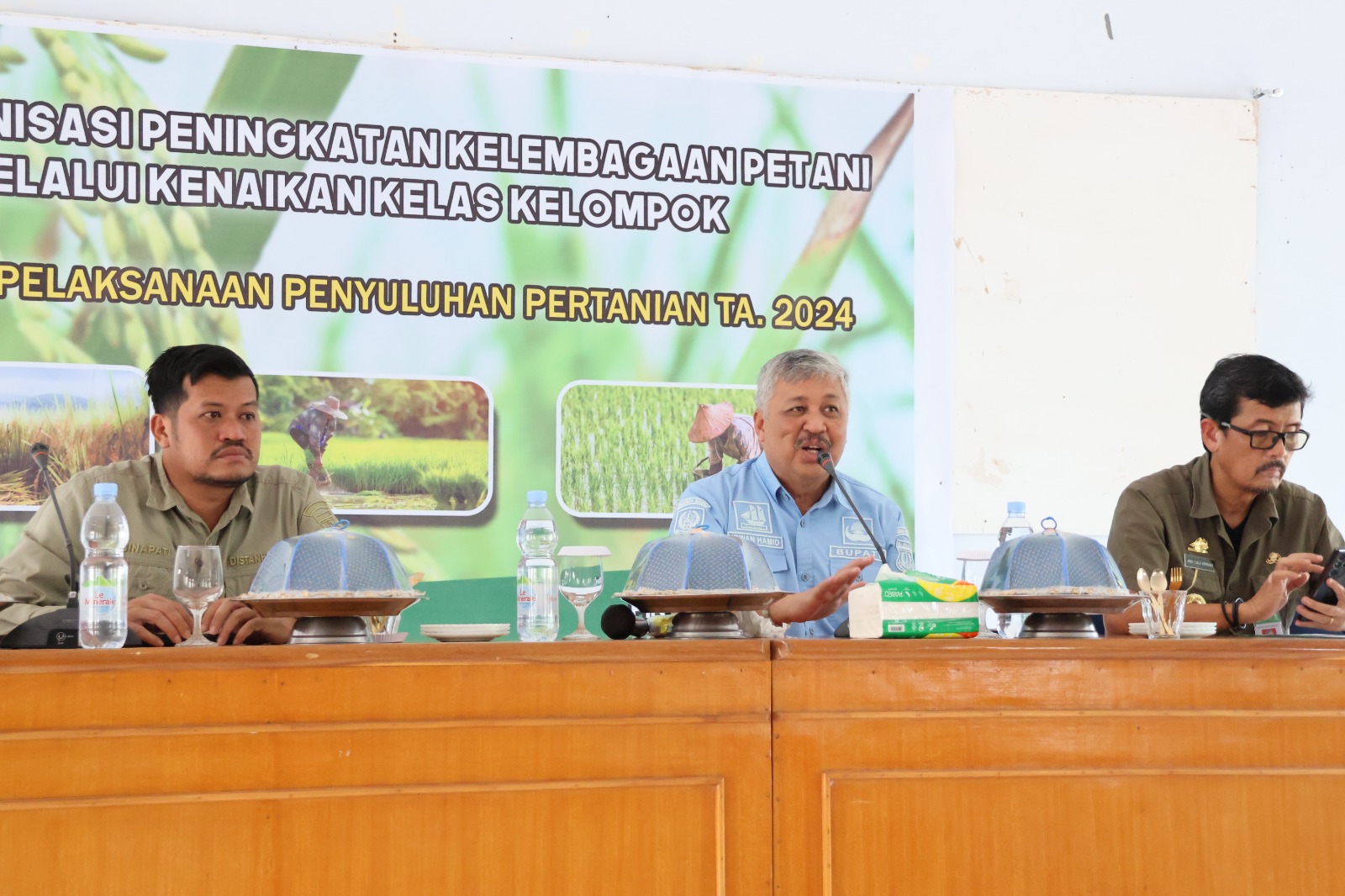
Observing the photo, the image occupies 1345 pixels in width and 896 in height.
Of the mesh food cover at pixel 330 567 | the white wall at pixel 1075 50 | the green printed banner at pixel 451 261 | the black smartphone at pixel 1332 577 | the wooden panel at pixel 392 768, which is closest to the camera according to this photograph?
the wooden panel at pixel 392 768

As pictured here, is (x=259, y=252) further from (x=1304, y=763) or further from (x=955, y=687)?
(x=1304, y=763)

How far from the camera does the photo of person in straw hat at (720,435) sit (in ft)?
11.2

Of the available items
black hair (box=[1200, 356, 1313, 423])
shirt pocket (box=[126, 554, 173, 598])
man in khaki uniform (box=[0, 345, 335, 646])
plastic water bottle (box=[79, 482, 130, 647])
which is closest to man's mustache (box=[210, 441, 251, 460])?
man in khaki uniform (box=[0, 345, 335, 646])

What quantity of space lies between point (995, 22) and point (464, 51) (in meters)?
1.47

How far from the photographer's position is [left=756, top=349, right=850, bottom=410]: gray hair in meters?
2.66

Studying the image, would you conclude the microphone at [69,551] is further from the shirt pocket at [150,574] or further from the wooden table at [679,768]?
the wooden table at [679,768]

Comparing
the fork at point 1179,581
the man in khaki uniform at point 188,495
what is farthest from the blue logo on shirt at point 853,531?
the man in khaki uniform at point 188,495

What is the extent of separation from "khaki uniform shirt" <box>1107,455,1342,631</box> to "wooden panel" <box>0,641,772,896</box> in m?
1.27

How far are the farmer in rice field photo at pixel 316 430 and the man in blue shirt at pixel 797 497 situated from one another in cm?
103

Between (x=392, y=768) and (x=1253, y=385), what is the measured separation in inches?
73.5

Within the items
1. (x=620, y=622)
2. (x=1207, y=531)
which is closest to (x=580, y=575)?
(x=620, y=622)

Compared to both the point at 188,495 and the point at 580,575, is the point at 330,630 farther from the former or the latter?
the point at 188,495

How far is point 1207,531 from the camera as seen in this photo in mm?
2645

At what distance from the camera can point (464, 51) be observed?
10.9ft
